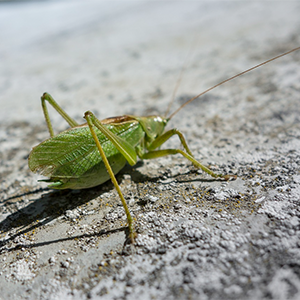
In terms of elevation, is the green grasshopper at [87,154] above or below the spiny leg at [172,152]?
above

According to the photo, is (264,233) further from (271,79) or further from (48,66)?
(48,66)

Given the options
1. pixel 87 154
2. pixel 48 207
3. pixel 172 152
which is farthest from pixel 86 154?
pixel 172 152

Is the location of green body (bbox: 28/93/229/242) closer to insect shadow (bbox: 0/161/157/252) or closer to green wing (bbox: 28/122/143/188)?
Result: green wing (bbox: 28/122/143/188)

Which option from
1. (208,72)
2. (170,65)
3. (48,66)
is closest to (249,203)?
(208,72)

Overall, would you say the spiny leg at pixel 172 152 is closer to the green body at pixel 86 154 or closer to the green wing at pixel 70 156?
the green body at pixel 86 154

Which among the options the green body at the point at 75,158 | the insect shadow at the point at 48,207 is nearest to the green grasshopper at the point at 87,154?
the green body at the point at 75,158

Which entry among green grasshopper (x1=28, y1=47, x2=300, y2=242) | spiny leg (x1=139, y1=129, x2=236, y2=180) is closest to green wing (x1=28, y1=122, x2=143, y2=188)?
green grasshopper (x1=28, y1=47, x2=300, y2=242)
